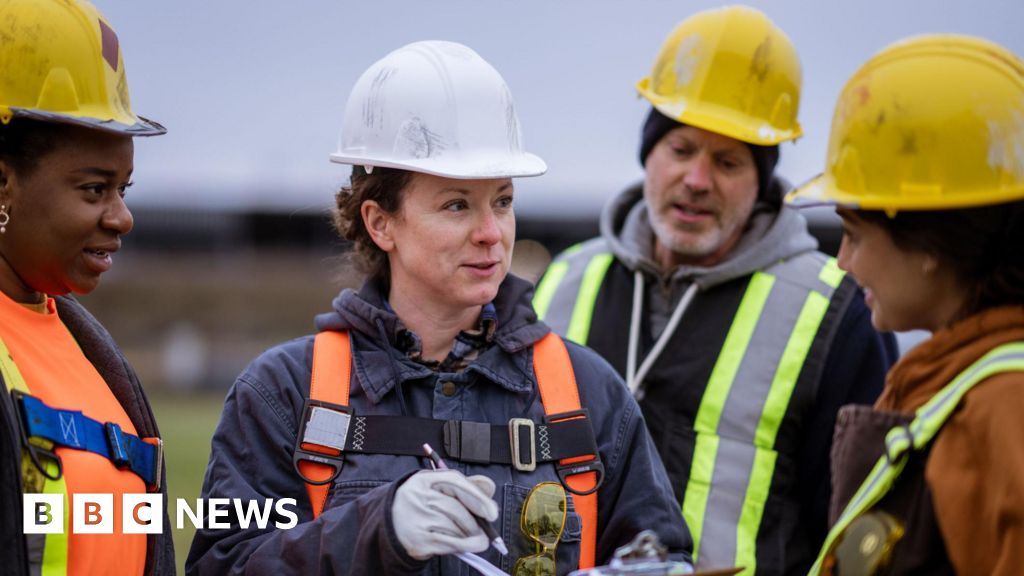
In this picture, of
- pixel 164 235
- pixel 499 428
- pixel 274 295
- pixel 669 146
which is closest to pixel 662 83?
pixel 669 146

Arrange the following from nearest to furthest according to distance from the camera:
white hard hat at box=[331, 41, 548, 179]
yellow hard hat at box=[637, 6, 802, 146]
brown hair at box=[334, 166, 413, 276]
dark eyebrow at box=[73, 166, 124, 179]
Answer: dark eyebrow at box=[73, 166, 124, 179] → white hard hat at box=[331, 41, 548, 179] → brown hair at box=[334, 166, 413, 276] → yellow hard hat at box=[637, 6, 802, 146]

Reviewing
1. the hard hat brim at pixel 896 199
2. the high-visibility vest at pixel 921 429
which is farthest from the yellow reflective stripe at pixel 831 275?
the high-visibility vest at pixel 921 429

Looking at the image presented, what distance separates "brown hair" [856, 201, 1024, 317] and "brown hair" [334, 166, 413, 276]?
1.41 m

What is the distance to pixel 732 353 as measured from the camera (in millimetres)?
4445

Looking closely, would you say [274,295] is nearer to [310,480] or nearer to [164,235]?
[164,235]

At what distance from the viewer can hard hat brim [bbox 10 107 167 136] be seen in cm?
305

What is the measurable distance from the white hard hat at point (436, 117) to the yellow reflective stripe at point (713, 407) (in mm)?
1253

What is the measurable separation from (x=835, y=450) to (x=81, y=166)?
1.95 metres

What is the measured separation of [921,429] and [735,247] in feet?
7.15

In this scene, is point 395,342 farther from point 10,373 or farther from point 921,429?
point 921,429

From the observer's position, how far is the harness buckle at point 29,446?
2.83m

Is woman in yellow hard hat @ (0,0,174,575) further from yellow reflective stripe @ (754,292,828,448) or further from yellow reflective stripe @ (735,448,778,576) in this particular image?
yellow reflective stripe @ (754,292,828,448)

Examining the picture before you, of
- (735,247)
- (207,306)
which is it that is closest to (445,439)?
(735,247)

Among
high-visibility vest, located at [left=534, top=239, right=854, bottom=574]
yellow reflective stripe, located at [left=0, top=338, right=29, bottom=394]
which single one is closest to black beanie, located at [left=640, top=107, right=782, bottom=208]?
high-visibility vest, located at [left=534, top=239, right=854, bottom=574]
